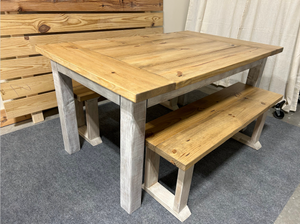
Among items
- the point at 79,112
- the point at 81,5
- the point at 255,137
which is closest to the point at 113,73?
the point at 79,112

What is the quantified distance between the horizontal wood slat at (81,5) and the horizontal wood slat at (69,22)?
4cm

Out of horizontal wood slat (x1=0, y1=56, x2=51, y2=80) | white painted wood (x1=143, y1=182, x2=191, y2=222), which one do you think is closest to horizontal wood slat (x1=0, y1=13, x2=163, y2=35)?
horizontal wood slat (x1=0, y1=56, x2=51, y2=80)

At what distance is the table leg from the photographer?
2.99 feet

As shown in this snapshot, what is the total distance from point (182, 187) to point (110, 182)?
1.61ft

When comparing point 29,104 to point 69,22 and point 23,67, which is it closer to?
point 23,67

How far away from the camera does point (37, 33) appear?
1687 mm

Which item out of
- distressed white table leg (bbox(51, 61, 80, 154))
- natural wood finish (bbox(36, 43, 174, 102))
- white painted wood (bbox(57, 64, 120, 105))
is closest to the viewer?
natural wood finish (bbox(36, 43, 174, 102))

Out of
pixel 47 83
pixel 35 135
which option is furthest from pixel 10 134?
pixel 47 83

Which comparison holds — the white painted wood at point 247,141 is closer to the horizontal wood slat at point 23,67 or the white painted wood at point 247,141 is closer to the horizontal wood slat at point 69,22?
the horizontal wood slat at point 69,22

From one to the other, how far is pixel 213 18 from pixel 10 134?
2.50 m

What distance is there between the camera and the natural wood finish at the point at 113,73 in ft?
2.68

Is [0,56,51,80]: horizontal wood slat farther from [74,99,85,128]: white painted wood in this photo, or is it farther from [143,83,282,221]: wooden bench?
[143,83,282,221]: wooden bench

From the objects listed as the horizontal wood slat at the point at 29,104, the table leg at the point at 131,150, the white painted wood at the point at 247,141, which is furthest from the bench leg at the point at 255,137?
the horizontal wood slat at the point at 29,104

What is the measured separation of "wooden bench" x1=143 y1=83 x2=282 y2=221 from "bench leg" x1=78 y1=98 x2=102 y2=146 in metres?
0.55
